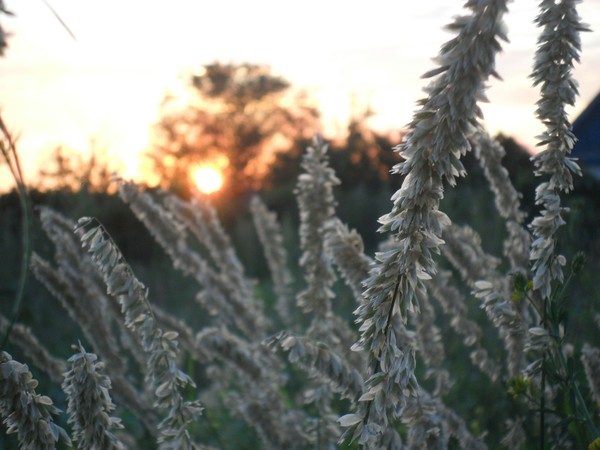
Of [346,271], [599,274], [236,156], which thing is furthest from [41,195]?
[236,156]

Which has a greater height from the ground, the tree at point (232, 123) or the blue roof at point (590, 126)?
the tree at point (232, 123)

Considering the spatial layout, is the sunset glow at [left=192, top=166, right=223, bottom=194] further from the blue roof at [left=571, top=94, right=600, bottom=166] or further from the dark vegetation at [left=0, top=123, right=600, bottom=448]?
the blue roof at [left=571, top=94, right=600, bottom=166]

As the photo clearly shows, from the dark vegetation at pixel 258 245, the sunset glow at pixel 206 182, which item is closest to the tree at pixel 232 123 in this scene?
the dark vegetation at pixel 258 245

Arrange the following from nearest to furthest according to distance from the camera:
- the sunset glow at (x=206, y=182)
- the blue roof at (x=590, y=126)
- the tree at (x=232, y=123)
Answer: the blue roof at (x=590, y=126)
the sunset glow at (x=206, y=182)
the tree at (x=232, y=123)

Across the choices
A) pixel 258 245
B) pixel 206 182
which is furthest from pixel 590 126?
pixel 258 245

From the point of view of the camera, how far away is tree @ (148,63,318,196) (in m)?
54.7

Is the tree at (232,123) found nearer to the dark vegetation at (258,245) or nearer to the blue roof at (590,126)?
the dark vegetation at (258,245)

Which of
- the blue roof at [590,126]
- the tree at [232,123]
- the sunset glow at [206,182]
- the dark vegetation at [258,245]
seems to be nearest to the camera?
the blue roof at [590,126]

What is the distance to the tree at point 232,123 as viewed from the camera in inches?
2154

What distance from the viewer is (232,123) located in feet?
181

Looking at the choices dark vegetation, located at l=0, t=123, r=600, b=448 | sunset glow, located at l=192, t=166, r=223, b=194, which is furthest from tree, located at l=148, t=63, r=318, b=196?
sunset glow, located at l=192, t=166, r=223, b=194

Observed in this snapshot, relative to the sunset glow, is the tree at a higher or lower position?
higher

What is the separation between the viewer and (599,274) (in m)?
4.40

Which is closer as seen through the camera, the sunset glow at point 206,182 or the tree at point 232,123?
the sunset glow at point 206,182
